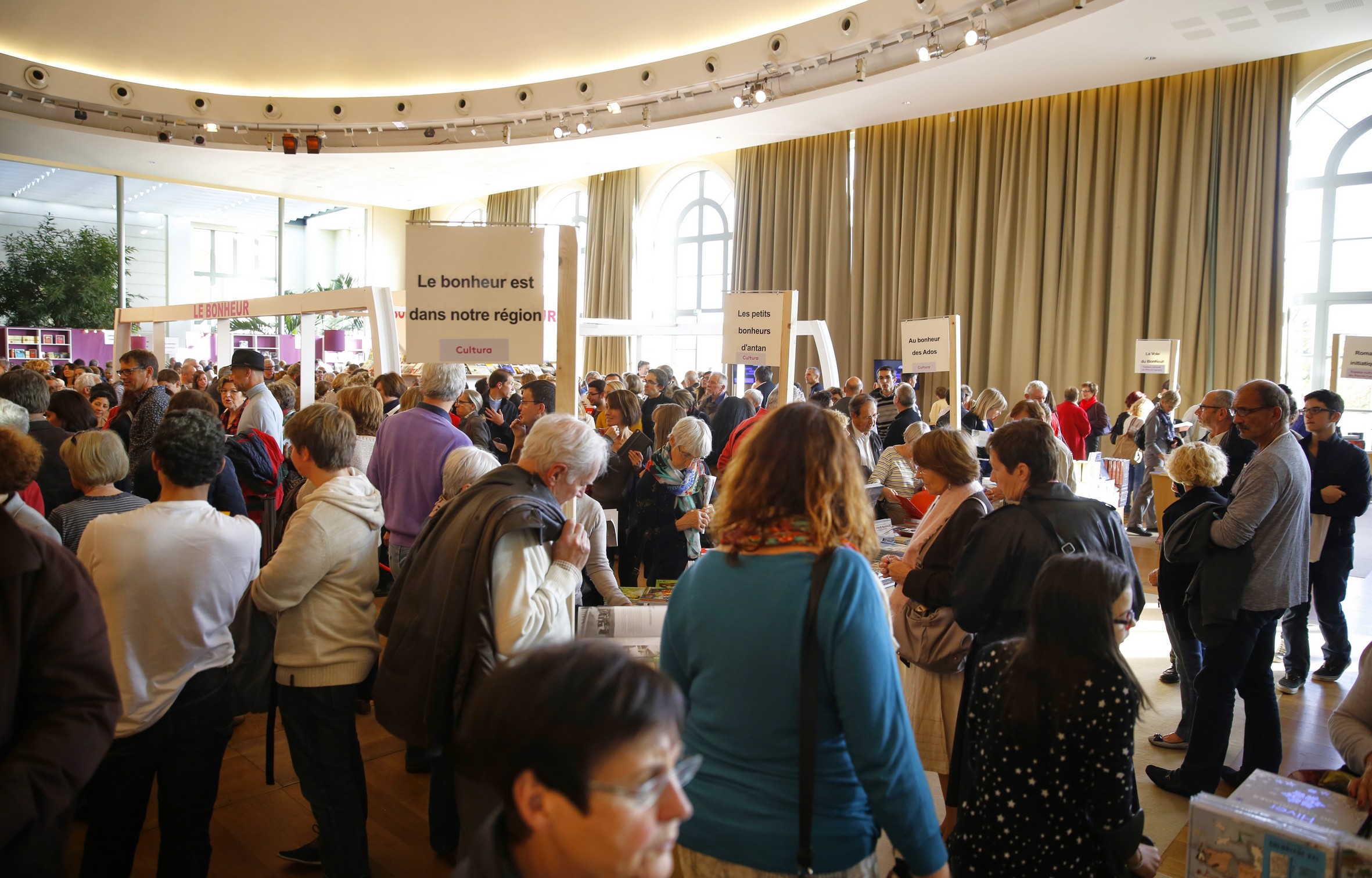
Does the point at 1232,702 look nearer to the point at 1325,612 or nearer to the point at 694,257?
the point at 1325,612

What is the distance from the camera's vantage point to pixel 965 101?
1212 cm

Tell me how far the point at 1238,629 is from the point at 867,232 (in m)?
11.7

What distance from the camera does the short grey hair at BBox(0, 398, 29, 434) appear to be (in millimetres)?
3080

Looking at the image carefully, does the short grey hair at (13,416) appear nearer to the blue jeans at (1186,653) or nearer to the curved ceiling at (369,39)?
the blue jeans at (1186,653)

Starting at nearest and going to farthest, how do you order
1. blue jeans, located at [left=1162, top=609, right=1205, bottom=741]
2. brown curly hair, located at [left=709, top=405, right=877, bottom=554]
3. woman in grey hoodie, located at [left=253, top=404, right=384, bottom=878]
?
brown curly hair, located at [left=709, top=405, right=877, bottom=554], woman in grey hoodie, located at [left=253, top=404, right=384, bottom=878], blue jeans, located at [left=1162, top=609, right=1205, bottom=741]

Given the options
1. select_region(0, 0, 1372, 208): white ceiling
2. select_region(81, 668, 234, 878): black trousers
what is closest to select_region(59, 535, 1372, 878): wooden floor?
select_region(81, 668, 234, 878): black trousers

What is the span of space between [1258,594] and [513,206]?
19193mm

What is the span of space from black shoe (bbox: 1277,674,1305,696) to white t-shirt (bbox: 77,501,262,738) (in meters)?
4.76

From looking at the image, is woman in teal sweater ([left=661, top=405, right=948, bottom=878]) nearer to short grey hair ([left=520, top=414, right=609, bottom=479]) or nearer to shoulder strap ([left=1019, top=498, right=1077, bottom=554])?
short grey hair ([left=520, top=414, right=609, bottom=479])

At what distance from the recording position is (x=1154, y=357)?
33.6 feet

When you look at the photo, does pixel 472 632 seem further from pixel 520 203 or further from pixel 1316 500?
pixel 520 203

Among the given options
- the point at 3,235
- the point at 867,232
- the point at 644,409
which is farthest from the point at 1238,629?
the point at 3,235

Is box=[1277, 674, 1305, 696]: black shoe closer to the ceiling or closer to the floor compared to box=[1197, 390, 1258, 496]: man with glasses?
closer to the floor

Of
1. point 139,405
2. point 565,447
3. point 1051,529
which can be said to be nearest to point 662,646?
point 565,447
